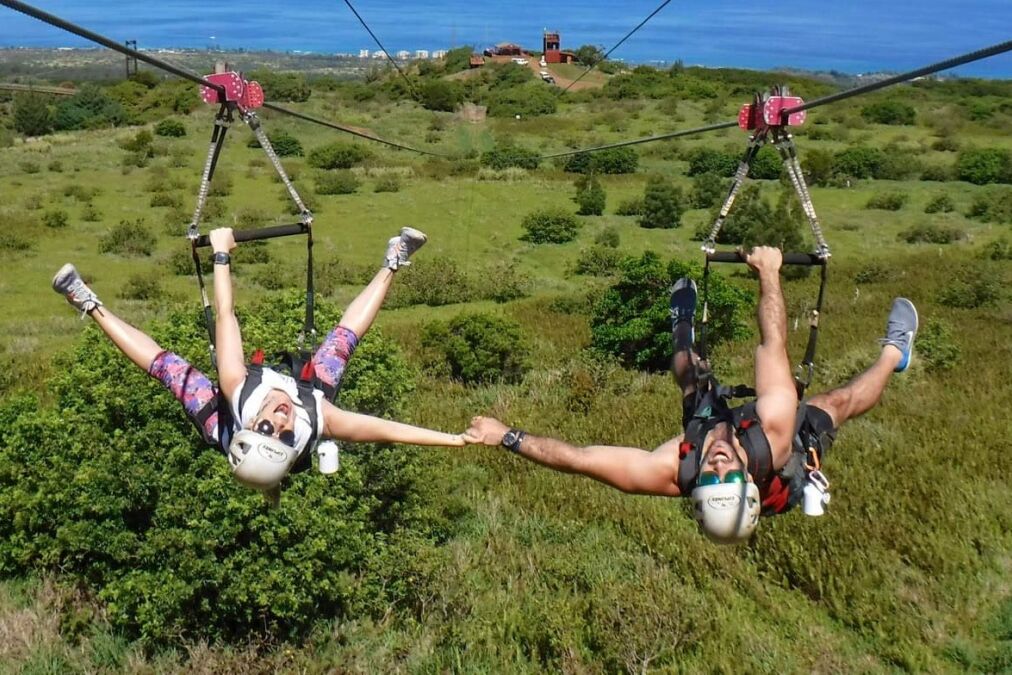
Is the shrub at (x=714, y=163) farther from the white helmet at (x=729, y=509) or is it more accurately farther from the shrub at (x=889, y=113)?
the white helmet at (x=729, y=509)

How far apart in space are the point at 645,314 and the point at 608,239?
1222 centimetres

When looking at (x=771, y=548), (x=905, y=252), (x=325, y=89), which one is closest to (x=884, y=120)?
(x=905, y=252)

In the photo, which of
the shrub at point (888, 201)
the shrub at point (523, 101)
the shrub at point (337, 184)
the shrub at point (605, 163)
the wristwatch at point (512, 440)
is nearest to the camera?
the wristwatch at point (512, 440)

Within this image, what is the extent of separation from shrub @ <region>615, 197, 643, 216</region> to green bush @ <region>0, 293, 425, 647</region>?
26.0m

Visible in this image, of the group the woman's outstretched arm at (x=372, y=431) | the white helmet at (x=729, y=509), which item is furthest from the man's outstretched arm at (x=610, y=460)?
the white helmet at (x=729, y=509)

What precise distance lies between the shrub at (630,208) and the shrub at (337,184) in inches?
410

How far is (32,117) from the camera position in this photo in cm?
6009

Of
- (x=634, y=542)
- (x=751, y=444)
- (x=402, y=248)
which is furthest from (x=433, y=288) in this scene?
(x=751, y=444)

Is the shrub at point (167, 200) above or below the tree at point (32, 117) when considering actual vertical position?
below

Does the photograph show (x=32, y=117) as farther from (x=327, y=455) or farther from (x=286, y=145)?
(x=327, y=455)

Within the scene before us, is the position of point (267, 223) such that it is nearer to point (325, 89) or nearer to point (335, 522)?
point (335, 522)

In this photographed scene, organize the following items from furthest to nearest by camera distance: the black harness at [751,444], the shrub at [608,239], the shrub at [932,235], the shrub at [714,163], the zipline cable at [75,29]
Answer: the shrub at [714,163], the shrub at [932,235], the shrub at [608,239], the black harness at [751,444], the zipline cable at [75,29]

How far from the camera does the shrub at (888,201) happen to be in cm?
3556

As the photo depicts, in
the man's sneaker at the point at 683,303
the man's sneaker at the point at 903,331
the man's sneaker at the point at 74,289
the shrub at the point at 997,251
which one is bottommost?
the shrub at the point at 997,251
